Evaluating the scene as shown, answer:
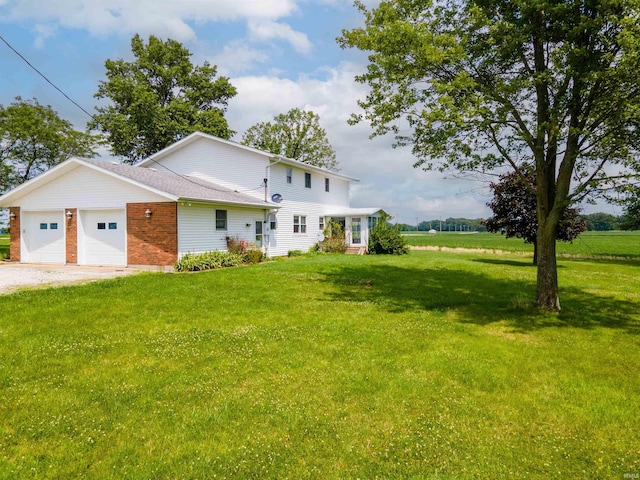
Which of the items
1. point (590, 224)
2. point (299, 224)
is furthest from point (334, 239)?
point (590, 224)

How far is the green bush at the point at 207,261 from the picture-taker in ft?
49.1

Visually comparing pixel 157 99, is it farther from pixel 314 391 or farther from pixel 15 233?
pixel 314 391

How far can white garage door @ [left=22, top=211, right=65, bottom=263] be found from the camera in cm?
1775

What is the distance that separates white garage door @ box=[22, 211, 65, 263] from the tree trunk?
1959cm

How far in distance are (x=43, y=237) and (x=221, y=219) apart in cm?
888

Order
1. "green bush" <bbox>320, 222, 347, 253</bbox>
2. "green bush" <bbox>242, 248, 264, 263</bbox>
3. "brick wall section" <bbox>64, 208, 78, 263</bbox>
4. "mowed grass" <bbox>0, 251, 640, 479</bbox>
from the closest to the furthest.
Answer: "mowed grass" <bbox>0, 251, 640, 479</bbox>
"brick wall section" <bbox>64, 208, 78, 263</bbox>
"green bush" <bbox>242, 248, 264, 263</bbox>
"green bush" <bbox>320, 222, 347, 253</bbox>

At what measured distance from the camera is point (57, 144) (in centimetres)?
2878

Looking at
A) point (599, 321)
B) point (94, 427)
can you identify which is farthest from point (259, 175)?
point (94, 427)

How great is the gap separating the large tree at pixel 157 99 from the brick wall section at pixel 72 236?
16.6 m

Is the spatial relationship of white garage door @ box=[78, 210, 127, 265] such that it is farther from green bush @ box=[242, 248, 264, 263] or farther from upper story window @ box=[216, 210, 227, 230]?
green bush @ box=[242, 248, 264, 263]

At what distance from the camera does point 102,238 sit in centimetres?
A: 1688

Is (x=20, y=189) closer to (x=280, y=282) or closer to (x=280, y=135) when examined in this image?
(x=280, y=282)

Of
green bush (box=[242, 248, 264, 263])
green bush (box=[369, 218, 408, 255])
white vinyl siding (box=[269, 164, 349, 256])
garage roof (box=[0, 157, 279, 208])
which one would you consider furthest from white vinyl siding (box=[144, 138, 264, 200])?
green bush (box=[369, 218, 408, 255])

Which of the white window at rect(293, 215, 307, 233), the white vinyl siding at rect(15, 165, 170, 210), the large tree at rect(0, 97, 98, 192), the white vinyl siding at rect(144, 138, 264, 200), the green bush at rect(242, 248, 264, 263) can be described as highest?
the large tree at rect(0, 97, 98, 192)
